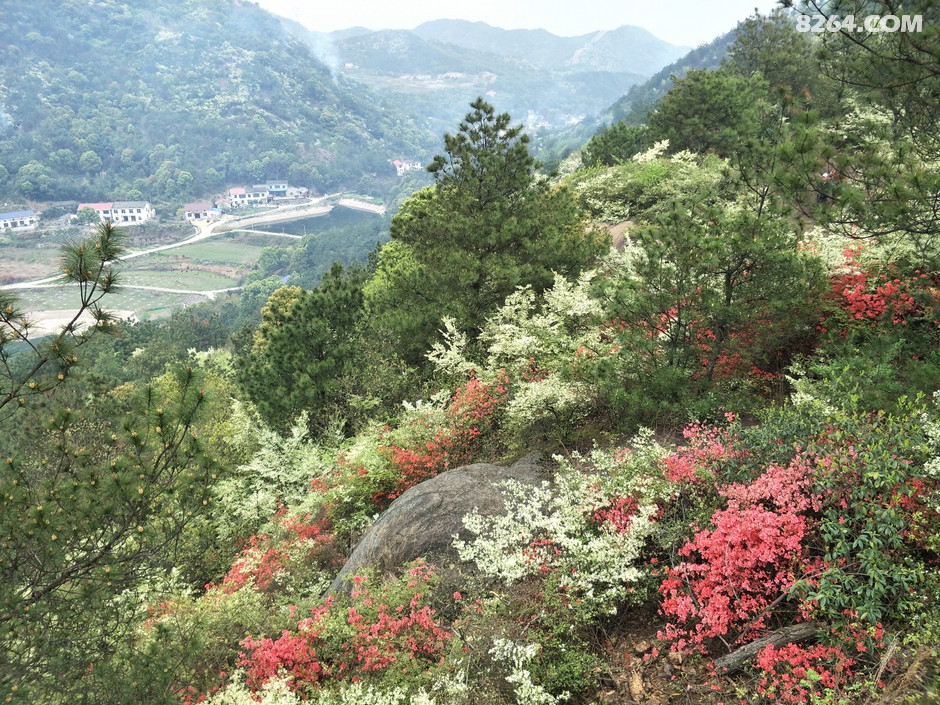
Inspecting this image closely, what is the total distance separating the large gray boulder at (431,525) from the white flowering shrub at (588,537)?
88 cm

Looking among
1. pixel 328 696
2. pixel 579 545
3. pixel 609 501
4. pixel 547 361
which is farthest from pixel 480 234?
pixel 328 696

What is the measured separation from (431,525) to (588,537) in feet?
8.74

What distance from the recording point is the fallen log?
14.4 ft

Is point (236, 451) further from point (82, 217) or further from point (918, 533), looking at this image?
point (82, 217)

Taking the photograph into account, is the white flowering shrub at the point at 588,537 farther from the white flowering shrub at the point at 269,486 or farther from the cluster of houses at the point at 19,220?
the cluster of houses at the point at 19,220

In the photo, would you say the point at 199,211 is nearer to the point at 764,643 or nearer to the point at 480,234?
the point at 480,234

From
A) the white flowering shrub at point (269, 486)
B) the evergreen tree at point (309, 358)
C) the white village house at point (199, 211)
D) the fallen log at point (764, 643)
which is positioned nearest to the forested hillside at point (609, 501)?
the fallen log at point (764, 643)

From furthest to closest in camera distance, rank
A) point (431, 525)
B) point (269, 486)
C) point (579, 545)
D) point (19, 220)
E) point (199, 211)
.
→ point (199, 211) < point (19, 220) < point (269, 486) < point (431, 525) < point (579, 545)

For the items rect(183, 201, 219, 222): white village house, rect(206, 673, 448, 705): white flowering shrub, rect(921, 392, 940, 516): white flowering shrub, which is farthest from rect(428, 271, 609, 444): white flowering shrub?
rect(183, 201, 219, 222): white village house

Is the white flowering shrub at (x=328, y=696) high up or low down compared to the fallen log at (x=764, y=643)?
down

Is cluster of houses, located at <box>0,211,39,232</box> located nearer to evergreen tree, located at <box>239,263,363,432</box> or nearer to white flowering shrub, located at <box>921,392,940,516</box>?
evergreen tree, located at <box>239,263,363,432</box>

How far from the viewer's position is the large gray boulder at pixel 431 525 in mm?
7262

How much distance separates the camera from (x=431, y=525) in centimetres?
751

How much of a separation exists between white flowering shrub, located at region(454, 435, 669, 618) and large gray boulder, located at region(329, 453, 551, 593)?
2.89 feet
